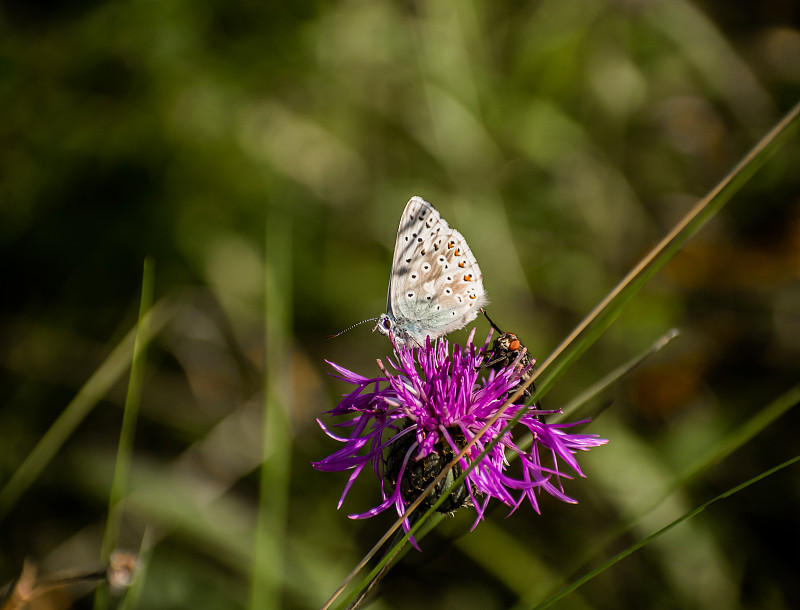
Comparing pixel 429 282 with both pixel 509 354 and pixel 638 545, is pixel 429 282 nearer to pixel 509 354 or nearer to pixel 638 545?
pixel 509 354

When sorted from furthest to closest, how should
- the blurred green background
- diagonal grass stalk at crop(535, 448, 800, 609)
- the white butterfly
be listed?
the blurred green background, the white butterfly, diagonal grass stalk at crop(535, 448, 800, 609)

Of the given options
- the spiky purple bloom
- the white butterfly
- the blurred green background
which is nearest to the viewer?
the spiky purple bloom

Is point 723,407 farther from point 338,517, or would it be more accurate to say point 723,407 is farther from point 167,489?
point 167,489

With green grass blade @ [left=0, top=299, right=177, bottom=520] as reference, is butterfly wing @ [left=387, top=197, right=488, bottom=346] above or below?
above

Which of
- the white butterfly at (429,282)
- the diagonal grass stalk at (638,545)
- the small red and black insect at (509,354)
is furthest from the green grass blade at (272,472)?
the diagonal grass stalk at (638,545)

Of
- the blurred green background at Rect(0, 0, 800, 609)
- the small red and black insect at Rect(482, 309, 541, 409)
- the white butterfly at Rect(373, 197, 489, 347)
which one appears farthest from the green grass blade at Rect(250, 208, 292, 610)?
the small red and black insect at Rect(482, 309, 541, 409)

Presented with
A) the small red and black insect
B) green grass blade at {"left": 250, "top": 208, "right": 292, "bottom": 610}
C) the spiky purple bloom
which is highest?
the small red and black insect

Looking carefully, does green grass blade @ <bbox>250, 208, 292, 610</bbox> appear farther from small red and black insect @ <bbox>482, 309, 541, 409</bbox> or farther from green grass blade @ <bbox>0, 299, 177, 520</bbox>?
small red and black insect @ <bbox>482, 309, 541, 409</bbox>

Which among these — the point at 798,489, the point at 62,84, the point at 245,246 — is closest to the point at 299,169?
the point at 245,246
